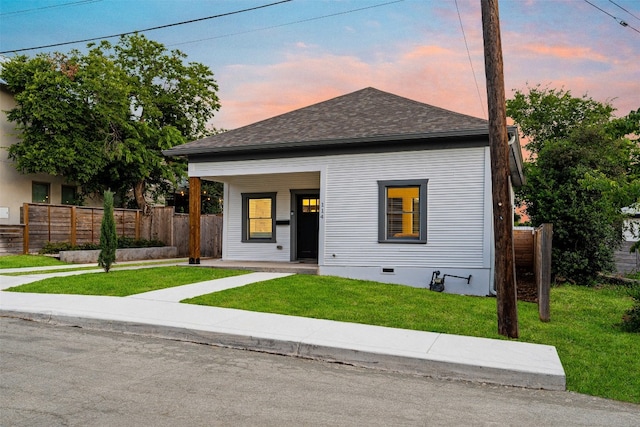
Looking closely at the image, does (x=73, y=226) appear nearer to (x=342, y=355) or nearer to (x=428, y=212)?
(x=428, y=212)

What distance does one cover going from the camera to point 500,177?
756 centimetres

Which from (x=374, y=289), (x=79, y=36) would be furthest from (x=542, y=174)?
(x=79, y=36)

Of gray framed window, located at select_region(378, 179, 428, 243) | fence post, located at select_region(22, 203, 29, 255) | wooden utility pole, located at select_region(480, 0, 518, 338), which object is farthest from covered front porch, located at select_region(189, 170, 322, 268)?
wooden utility pole, located at select_region(480, 0, 518, 338)

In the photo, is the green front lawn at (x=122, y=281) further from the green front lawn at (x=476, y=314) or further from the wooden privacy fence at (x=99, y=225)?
the wooden privacy fence at (x=99, y=225)

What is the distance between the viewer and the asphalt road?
14.1ft

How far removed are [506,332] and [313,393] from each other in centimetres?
372

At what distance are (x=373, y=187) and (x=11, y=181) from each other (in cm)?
1619

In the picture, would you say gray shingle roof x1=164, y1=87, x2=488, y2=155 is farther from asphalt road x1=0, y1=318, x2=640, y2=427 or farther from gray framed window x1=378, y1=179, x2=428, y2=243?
asphalt road x1=0, y1=318, x2=640, y2=427

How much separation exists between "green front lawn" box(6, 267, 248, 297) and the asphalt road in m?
4.29

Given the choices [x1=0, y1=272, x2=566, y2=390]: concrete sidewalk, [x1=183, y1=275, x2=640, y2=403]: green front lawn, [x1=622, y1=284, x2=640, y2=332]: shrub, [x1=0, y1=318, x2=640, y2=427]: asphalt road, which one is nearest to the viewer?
[x1=0, y1=318, x2=640, y2=427]: asphalt road

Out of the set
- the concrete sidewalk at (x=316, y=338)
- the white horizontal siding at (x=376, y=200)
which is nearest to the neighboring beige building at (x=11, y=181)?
the white horizontal siding at (x=376, y=200)

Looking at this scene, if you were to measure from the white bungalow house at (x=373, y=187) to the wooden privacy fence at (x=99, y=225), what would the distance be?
520cm

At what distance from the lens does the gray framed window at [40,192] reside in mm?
22641

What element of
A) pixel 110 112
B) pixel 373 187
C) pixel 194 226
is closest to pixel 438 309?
pixel 373 187
